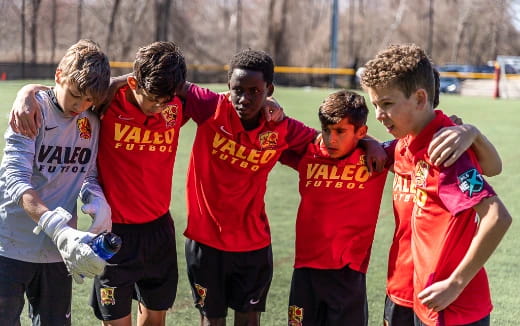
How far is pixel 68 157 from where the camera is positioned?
129 inches

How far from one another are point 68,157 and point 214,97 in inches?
36.8

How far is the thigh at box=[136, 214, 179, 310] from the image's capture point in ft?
12.2

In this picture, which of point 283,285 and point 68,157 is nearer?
point 68,157

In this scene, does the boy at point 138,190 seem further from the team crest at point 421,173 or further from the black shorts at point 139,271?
the team crest at point 421,173

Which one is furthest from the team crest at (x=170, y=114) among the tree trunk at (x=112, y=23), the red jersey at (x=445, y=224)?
the tree trunk at (x=112, y=23)

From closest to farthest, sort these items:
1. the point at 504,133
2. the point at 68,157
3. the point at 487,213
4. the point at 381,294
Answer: the point at 487,213
the point at 68,157
the point at 381,294
the point at 504,133

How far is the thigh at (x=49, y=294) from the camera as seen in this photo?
3301 mm

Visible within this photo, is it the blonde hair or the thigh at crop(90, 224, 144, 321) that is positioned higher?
the blonde hair

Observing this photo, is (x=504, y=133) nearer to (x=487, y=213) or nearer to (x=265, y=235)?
(x=265, y=235)

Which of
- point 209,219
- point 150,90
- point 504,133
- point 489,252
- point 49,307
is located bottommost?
point 504,133

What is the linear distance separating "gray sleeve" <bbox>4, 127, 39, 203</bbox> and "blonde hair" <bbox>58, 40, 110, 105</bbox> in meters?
0.35

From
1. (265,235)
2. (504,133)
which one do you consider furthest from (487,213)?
(504,133)

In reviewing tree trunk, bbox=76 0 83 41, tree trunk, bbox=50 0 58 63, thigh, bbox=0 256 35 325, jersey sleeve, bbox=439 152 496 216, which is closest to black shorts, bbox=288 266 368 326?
jersey sleeve, bbox=439 152 496 216

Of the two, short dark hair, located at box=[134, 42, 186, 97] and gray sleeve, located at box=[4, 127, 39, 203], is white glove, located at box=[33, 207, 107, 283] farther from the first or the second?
short dark hair, located at box=[134, 42, 186, 97]
